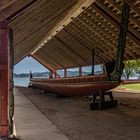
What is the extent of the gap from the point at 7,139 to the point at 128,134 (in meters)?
2.19

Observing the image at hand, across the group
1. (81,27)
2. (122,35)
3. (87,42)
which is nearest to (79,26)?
(81,27)

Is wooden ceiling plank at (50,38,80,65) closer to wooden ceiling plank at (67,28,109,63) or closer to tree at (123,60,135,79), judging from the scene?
wooden ceiling plank at (67,28,109,63)

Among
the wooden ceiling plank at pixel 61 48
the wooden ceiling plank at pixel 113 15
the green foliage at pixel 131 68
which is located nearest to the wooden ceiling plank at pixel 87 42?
the wooden ceiling plank at pixel 61 48

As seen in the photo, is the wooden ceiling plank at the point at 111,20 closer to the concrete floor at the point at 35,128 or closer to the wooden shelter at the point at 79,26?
the wooden shelter at the point at 79,26

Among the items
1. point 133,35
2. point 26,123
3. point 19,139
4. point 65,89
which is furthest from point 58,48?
point 19,139

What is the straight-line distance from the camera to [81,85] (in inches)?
543

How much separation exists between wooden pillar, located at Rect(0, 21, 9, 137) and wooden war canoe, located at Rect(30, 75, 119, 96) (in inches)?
213

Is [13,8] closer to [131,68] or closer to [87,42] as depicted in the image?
[87,42]

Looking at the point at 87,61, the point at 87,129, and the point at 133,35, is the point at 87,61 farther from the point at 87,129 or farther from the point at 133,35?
the point at 87,129

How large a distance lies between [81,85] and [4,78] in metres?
7.41

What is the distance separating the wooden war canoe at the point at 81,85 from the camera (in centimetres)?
1180

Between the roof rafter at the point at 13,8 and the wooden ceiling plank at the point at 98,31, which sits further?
the wooden ceiling plank at the point at 98,31

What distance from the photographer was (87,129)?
7684mm

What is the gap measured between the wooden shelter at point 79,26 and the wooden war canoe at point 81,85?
221cm
